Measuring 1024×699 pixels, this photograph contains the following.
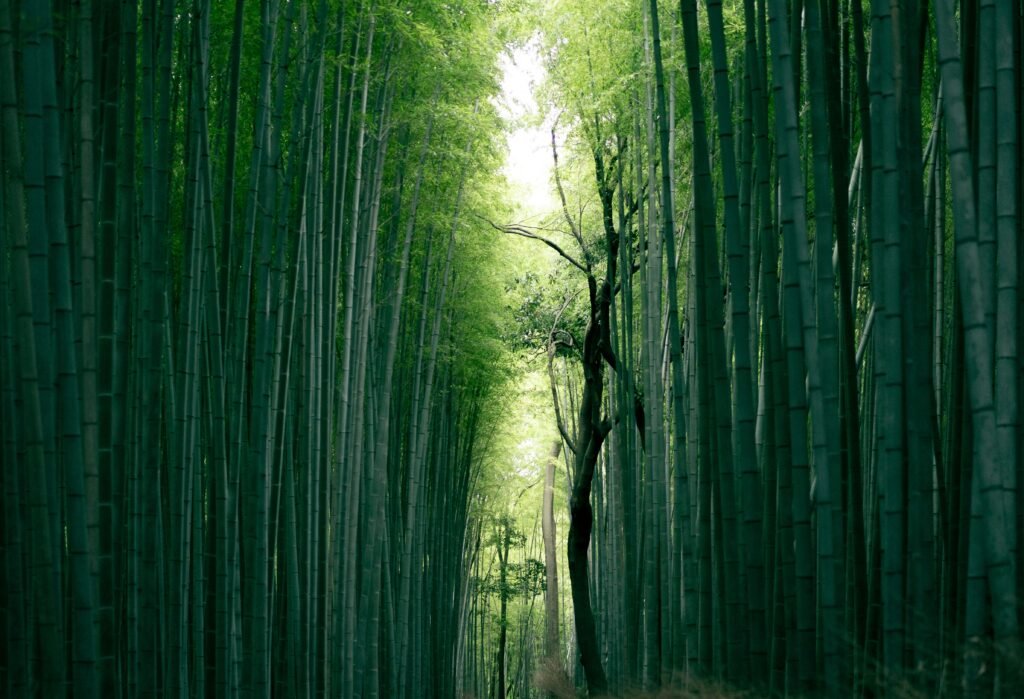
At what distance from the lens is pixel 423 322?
7.59m

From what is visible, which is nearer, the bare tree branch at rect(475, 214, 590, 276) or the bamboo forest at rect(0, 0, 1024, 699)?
the bamboo forest at rect(0, 0, 1024, 699)

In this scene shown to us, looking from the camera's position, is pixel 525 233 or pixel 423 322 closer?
pixel 423 322

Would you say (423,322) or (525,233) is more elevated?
(525,233)

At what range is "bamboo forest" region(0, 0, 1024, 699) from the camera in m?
2.50

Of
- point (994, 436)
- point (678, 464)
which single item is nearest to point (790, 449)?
point (994, 436)

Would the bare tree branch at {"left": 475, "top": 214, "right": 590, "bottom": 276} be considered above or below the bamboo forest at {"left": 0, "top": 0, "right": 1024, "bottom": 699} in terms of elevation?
above

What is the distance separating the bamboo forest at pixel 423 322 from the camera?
250cm

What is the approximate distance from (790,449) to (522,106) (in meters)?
6.50

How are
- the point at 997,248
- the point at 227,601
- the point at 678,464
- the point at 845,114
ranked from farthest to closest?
the point at 678,464 < the point at 227,601 < the point at 845,114 < the point at 997,248

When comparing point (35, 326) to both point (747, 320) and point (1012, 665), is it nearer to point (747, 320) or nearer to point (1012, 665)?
point (747, 320)

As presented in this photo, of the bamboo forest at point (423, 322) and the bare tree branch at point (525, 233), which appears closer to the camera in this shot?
the bamboo forest at point (423, 322)

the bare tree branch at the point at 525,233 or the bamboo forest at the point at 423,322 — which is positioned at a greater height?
the bare tree branch at the point at 525,233

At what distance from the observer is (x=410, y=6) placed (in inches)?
233

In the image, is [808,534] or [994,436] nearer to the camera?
[994,436]
